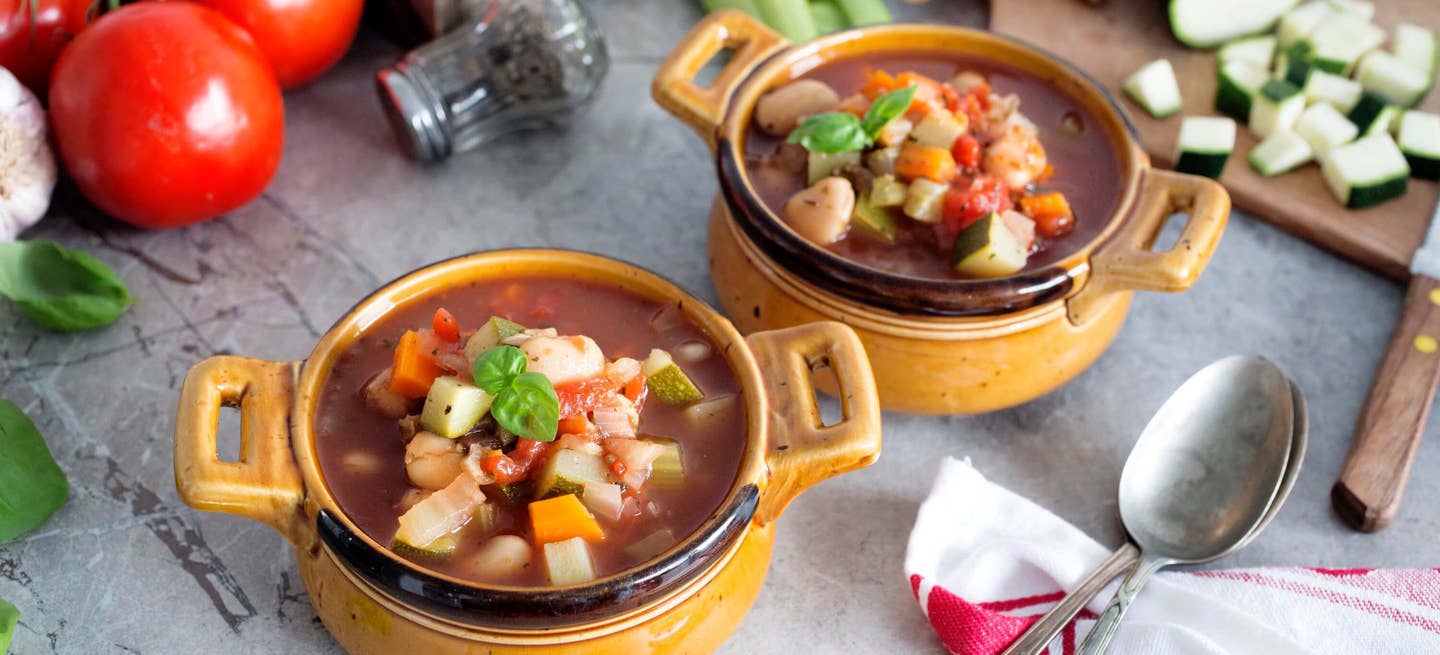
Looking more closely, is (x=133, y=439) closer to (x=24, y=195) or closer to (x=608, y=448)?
(x=24, y=195)

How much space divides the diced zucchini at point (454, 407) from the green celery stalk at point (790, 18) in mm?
1554

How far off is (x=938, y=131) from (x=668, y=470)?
0.84m

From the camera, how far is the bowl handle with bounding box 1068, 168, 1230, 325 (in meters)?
2.09

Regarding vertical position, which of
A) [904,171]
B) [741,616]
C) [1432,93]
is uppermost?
[904,171]

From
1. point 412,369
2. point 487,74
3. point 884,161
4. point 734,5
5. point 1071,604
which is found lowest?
point 1071,604

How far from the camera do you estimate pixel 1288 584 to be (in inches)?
79.7

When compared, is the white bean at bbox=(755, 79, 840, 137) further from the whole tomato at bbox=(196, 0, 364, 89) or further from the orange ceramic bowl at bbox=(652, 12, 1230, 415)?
the whole tomato at bbox=(196, 0, 364, 89)

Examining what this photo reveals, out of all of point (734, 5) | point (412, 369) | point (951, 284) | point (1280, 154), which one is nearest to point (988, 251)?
point (951, 284)

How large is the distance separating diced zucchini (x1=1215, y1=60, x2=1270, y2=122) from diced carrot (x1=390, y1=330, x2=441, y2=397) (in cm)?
197

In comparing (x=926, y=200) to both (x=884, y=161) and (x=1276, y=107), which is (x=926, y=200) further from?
(x=1276, y=107)

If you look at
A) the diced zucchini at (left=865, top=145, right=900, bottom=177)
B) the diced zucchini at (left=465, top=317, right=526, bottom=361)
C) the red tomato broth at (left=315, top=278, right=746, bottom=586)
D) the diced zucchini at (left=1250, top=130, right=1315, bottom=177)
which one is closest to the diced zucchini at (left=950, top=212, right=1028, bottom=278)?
the diced zucchini at (left=865, top=145, right=900, bottom=177)

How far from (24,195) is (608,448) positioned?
1.37 meters

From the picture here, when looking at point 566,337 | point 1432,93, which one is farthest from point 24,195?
point 1432,93

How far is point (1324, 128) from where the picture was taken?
9.25 feet
